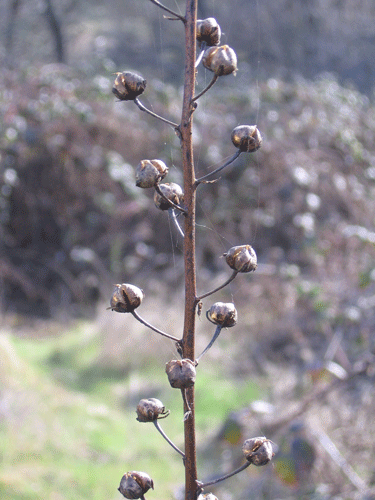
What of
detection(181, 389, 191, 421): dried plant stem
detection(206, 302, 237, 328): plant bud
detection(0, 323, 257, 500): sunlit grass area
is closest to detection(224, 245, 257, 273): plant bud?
detection(206, 302, 237, 328): plant bud

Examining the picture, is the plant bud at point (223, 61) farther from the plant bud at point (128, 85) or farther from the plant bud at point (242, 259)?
the plant bud at point (242, 259)

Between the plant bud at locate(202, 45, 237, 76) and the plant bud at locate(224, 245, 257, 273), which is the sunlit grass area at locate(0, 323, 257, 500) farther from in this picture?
the plant bud at locate(202, 45, 237, 76)

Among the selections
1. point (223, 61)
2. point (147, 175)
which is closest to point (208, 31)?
point (223, 61)

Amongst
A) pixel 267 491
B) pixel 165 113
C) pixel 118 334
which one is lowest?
pixel 267 491

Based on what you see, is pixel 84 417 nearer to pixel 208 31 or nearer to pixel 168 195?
pixel 168 195

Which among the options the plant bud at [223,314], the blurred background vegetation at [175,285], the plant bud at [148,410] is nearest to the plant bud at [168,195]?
the plant bud at [223,314]

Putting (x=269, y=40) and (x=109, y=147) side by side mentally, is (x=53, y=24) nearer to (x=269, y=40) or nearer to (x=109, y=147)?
(x=269, y=40)

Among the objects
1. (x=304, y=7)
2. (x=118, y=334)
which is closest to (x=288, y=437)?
(x=118, y=334)
